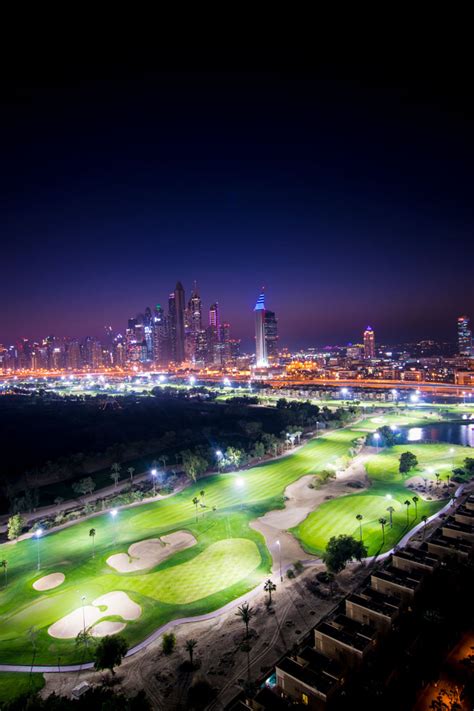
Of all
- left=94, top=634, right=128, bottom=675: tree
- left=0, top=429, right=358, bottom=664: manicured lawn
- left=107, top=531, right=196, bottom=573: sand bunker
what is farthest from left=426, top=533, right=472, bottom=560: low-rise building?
left=94, top=634, right=128, bottom=675: tree

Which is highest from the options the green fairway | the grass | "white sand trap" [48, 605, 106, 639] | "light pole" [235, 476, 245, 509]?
the green fairway

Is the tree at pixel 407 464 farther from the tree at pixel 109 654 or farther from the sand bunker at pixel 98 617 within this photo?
the tree at pixel 109 654

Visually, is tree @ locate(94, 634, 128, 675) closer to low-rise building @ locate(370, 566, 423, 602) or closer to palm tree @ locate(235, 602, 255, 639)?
palm tree @ locate(235, 602, 255, 639)

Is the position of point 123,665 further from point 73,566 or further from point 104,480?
point 104,480

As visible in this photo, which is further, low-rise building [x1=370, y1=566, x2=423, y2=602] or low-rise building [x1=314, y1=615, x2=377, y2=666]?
low-rise building [x1=370, y1=566, x2=423, y2=602]

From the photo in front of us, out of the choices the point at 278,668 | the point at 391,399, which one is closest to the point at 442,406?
the point at 391,399

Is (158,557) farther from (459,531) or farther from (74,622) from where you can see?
(459,531)

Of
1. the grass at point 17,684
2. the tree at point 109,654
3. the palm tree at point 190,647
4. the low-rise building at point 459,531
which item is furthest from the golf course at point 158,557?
the low-rise building at point 459,531
